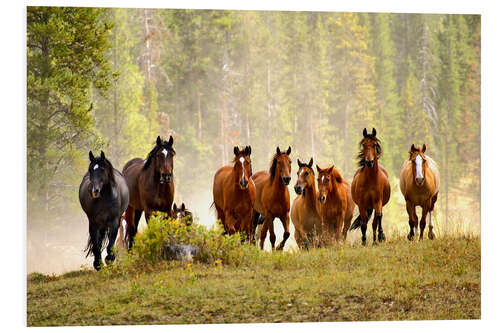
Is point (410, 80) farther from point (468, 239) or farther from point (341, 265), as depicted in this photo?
point (341, 265)

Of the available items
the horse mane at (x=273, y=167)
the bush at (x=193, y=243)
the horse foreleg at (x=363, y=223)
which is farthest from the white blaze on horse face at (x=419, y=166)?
the bush at (x=193, y=243)

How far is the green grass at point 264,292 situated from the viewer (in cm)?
1245

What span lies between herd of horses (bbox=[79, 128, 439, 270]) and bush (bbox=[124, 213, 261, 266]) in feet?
2.01

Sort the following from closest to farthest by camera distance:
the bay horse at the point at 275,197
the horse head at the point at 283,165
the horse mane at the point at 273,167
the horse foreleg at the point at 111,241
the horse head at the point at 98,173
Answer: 1. the horse head at the point at 98,173
2. the horse foreleg at the point at 111,241
3. the horse head at the point at 283,165
4. the bay horse at the point at 275,197
5. the horse mane at the point at 273,167

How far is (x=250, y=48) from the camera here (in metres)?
20.1

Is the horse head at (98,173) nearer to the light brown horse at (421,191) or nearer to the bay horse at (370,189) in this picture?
the bay horse at (370,189)

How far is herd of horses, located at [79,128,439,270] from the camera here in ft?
45.4

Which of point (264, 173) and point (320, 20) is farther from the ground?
point (320, 20)

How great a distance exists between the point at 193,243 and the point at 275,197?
6.55 feet

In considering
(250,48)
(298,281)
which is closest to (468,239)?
(298,281)

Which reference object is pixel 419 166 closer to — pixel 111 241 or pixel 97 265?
pixel 111 241

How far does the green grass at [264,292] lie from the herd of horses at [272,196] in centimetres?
98

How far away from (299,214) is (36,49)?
233 inches

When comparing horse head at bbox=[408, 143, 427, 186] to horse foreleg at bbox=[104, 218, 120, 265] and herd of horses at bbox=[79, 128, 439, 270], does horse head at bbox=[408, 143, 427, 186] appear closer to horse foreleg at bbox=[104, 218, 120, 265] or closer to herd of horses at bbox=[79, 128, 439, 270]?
herd of horses at bbox=[79, 128, 439, 270]
